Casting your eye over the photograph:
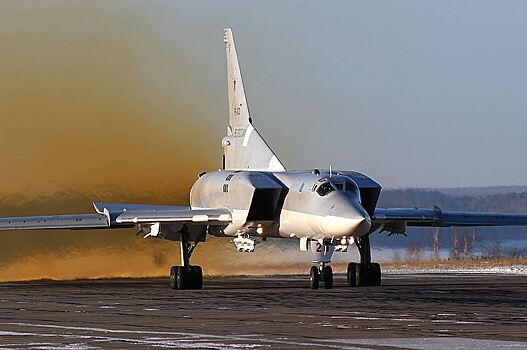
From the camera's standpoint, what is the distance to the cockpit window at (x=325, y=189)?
36.6 m

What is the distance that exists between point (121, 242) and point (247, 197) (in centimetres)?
797

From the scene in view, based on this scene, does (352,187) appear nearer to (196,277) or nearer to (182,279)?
(196,277)

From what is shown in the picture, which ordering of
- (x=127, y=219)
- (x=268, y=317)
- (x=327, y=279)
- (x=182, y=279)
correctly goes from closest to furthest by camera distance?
(x=268, y=317)
(x=327, y=279)
(x=182, y=279)
(x=127, y=219)

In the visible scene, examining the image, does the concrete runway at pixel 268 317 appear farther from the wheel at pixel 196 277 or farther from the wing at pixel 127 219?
the wing at pixel 127 219

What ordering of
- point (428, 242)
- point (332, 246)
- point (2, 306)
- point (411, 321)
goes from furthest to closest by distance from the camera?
point (428, 242) → point (332, 246) → point (2, 306) → point (411, 321)

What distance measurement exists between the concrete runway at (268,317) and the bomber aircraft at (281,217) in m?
1.52

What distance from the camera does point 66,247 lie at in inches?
1743

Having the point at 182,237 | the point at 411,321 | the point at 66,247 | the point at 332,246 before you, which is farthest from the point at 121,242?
the point at 411,321

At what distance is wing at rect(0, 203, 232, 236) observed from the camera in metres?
38.1

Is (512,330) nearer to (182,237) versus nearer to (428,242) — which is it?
(182,237)

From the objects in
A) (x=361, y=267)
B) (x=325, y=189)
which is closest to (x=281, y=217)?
(x=325, y=189)

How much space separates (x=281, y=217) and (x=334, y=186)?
7.90 ft

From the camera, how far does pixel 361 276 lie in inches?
1511

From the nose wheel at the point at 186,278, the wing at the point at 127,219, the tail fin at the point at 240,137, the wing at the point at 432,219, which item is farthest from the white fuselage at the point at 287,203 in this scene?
the wing at the point at 432,219
